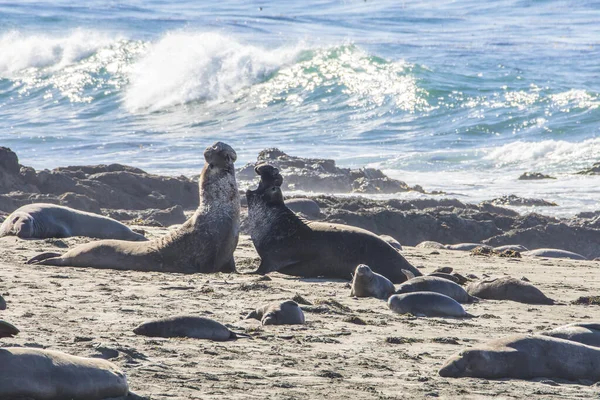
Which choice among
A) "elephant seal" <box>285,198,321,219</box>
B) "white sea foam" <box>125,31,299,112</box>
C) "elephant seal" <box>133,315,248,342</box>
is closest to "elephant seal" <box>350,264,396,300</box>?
"elephant seal" <box>133,315,248,342</box>

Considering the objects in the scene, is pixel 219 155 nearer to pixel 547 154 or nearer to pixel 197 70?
pixel 547 154

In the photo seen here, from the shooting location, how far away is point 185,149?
79.0 feet

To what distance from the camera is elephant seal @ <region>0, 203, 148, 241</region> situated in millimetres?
10125

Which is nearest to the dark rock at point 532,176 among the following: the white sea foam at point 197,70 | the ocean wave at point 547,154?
the ocean wave at point 547,154

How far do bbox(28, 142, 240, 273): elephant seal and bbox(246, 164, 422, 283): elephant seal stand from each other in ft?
1.13

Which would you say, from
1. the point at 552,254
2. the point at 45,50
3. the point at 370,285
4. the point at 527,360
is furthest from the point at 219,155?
the point at 45,50

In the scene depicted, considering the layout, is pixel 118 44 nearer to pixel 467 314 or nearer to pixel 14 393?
pixel 467 314

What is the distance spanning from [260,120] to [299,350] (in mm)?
23799

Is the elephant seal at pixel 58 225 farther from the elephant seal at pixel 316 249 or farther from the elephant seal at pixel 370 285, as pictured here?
the elephant seal at pixel 370 285

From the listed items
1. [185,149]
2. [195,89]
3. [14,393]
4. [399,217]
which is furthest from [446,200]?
[195,89]

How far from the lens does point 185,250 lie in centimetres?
858

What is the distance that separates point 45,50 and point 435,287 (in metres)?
→ 31.9

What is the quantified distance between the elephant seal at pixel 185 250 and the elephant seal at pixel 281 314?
2.57m

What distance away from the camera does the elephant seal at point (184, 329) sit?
5.23 metres
